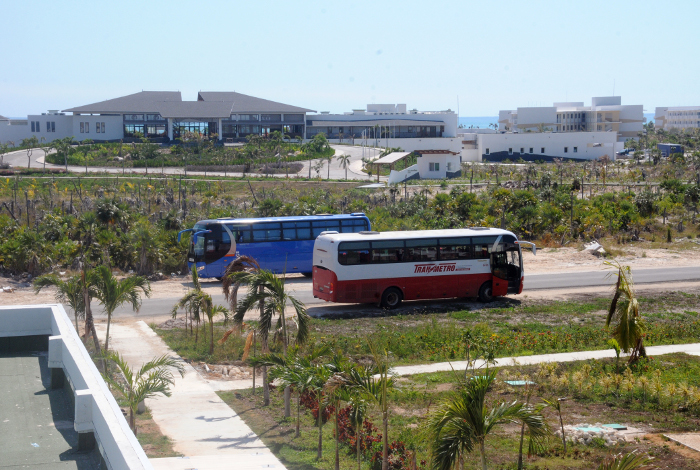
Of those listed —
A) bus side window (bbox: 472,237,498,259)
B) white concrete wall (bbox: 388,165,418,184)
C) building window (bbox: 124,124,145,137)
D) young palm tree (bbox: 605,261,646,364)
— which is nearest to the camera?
young palm tree (bbox: 605,261,646,364)

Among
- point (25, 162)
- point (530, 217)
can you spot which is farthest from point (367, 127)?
point (530, 217)

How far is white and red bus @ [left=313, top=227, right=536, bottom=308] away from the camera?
24109 mm

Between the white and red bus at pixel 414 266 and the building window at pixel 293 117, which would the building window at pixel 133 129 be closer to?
the building window at pixel 293 117

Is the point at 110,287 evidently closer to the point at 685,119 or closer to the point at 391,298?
the point at 391,298

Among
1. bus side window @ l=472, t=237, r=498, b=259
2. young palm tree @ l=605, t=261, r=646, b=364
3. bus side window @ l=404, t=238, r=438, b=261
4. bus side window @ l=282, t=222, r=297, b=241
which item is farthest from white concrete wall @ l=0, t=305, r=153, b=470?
bus side window @ l=282, t=222, r=297, b=241

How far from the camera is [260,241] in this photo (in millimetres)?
29500

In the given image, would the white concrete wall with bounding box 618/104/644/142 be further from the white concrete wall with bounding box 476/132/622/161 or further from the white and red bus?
the white and red bus

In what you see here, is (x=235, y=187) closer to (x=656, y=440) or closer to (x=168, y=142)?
(x=168, y=142)

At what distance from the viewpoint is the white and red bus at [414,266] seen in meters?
24.1

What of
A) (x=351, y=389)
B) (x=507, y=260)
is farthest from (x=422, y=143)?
(x=351, y=389)

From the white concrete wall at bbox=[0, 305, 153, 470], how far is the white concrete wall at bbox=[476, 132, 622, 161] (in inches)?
3609

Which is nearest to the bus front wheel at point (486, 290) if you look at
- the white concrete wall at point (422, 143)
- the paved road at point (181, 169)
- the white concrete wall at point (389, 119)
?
the paved road at point (181, 169)

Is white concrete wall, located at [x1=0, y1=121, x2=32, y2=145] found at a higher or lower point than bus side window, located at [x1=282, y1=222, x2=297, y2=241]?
higher

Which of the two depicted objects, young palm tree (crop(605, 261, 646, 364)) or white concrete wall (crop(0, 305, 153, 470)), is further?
young palm tree (crop(605, 261, 646, 364))
